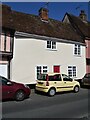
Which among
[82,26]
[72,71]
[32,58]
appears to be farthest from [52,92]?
[82,26]

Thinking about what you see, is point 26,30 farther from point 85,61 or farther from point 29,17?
point 85,61

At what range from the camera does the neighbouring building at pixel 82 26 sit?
88.0 ft

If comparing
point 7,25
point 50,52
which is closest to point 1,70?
point 7,25

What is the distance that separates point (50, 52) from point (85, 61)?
240 inches

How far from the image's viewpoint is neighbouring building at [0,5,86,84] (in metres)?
19.4

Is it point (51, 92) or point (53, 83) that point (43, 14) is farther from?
point (51, 92)

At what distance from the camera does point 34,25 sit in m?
22.6

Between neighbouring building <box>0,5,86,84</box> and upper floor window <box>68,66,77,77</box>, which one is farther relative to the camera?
upper floor window <box>68,66,77,77</box>

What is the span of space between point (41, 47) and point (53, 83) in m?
5.27

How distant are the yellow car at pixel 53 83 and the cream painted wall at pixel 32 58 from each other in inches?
110

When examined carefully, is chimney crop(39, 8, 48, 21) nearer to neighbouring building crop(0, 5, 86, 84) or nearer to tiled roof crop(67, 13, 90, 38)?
neighbouring building crop(0, 5, 86, 84)

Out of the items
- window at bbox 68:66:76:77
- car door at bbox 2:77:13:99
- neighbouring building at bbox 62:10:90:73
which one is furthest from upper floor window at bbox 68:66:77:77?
car door at bbox 2:77:13:99

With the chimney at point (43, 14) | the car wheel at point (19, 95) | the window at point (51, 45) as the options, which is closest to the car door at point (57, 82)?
the car wheel at point (19, 95)

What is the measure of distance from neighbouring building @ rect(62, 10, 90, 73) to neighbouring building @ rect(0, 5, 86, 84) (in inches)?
30.9
